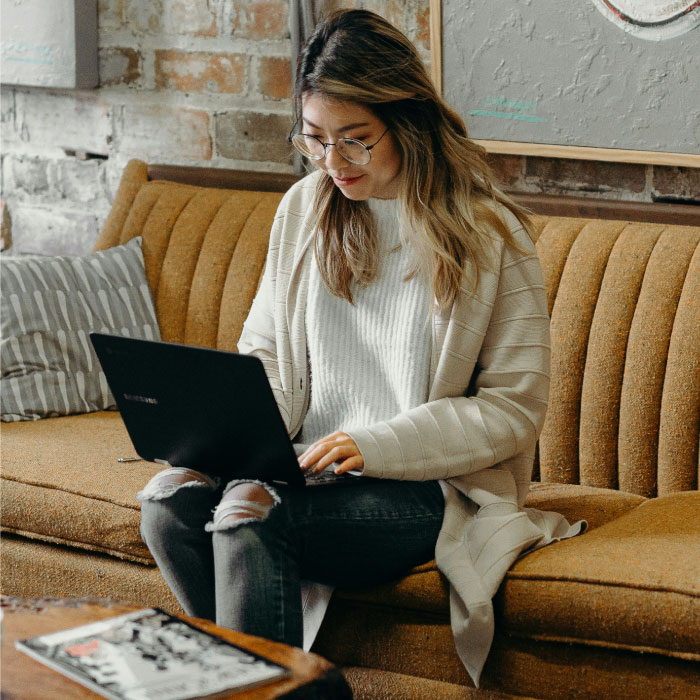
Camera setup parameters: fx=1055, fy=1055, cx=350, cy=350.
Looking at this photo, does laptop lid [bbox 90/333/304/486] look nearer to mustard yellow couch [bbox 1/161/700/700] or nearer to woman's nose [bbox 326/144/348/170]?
mustard yellow couch [bbox 1/161/700/700]

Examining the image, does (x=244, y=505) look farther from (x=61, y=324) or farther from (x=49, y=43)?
(x=49, y=43)

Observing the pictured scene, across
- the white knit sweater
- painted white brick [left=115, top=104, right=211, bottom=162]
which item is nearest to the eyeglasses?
the white knit sweater

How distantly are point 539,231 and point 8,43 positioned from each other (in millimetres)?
1651

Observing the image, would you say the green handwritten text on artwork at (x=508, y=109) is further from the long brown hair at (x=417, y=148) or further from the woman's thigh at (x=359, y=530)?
the woman's thigh at (x=359, y=530)

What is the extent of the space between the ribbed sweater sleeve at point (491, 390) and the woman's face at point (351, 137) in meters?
0.22

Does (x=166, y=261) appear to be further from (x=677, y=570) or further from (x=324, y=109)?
(x=677, y=570)

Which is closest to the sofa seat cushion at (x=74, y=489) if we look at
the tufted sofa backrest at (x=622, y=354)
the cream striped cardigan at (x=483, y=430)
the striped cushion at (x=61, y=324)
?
the striped cushion at (x=61, y=324)

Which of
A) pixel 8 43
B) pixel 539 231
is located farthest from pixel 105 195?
pixel 539 231

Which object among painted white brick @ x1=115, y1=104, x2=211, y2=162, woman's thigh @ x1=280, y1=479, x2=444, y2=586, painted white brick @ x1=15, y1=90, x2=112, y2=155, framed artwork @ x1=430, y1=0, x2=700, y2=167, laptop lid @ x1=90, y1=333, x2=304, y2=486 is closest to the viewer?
laptop lid @ x1=90, y1=333, x2=304, y2=486

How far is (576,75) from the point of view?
2152 millimetres

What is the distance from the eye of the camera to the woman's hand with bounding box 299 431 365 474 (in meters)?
1.45

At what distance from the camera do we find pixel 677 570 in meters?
1.38

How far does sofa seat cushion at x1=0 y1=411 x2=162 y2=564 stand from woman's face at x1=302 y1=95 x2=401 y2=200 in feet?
2.04

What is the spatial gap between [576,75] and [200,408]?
1.19 m
